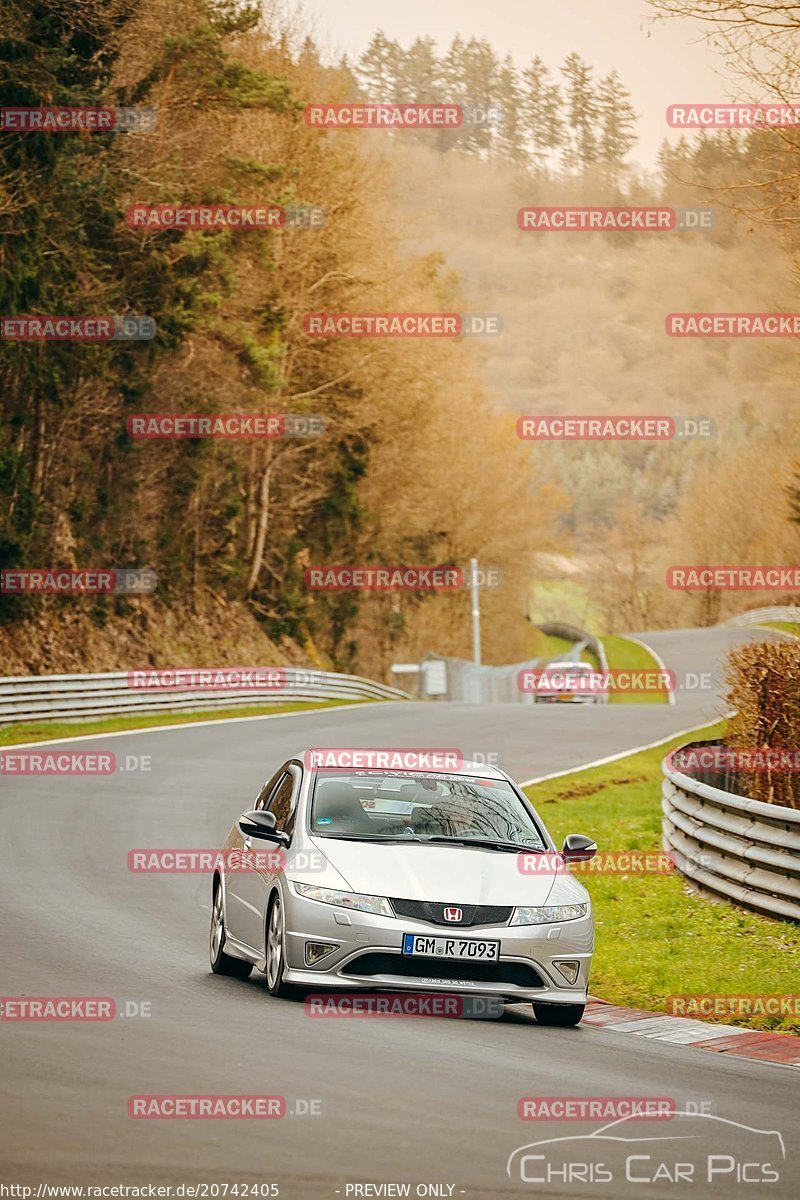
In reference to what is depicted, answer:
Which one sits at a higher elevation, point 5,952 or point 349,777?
point 349,777

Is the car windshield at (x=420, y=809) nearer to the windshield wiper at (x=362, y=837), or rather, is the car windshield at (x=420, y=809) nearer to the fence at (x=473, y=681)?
the windshield wiper at (x=362, y=837)

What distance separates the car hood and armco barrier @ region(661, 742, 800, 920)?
125 inches

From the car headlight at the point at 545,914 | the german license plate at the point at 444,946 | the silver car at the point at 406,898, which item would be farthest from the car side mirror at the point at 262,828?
the car headlight at the point at 545,914

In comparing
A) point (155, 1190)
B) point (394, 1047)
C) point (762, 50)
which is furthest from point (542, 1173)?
point (762, 50)

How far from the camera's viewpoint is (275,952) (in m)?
10.0

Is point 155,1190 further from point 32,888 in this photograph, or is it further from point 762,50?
point 762,50

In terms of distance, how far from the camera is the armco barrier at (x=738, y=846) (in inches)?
510

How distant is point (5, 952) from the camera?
11250 millimetres

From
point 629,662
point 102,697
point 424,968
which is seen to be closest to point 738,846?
point 424,968

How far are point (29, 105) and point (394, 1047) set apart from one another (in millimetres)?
29967

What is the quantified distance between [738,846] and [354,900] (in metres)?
5.28

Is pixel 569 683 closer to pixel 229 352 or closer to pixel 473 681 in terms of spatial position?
pixel 473 681

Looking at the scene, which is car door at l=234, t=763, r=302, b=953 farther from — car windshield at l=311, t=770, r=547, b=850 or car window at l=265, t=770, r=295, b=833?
car windshield at l=311, t=770, r=547, b=850

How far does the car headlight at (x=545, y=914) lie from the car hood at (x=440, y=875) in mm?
48
